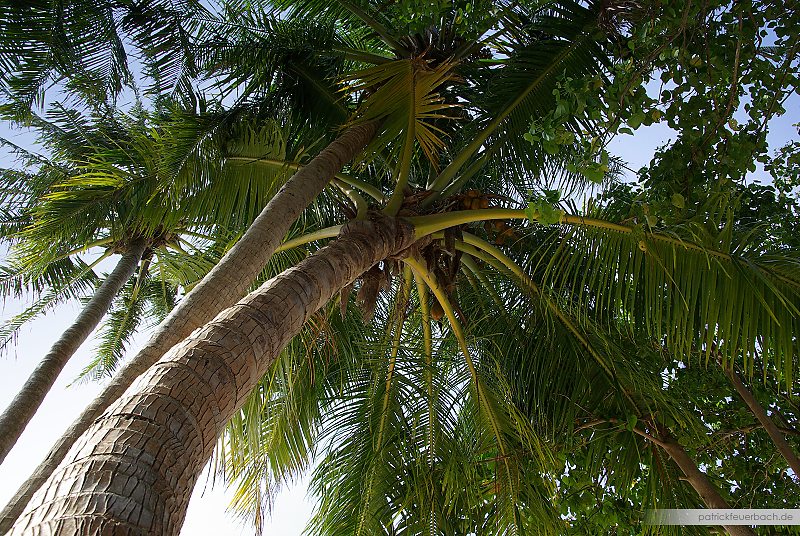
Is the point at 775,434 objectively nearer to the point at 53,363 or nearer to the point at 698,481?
the point at 698,481

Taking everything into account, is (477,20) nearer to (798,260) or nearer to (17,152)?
(798,260)

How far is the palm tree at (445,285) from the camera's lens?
1726 mm

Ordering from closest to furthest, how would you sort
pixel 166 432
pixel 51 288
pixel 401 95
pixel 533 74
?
pixel 166 432 < pixel 401 95 < pixel 533 74 < pixel 51 288

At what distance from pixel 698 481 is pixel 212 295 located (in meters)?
3.56

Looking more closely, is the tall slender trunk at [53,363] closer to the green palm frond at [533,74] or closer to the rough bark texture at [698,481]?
the green palm frond at [533,74]

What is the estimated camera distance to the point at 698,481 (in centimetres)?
441

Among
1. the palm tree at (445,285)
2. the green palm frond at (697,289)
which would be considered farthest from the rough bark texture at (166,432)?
the green palm frond at (697,289)

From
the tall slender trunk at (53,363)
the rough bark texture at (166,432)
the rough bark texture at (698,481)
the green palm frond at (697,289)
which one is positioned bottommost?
the rough bark texture at (166,432)

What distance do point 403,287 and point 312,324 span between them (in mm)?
1078

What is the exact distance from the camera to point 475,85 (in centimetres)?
570

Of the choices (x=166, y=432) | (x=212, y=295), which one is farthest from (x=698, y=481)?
(x=166, y=432)

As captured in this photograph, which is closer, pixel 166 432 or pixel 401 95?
pixel 166 432

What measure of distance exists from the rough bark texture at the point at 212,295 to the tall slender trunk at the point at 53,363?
1.82m

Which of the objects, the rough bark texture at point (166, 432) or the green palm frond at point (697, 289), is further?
the green palm frond at point (697, 289)
